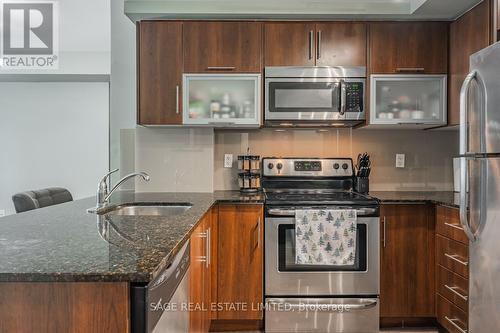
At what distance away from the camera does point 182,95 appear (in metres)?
2.86

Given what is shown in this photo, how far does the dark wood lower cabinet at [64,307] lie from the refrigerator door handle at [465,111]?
1.85 m

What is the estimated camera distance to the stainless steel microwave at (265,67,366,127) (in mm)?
2844

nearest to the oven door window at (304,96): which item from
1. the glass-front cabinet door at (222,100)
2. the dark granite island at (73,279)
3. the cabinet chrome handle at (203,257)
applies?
the glass-front cabinet door at (222,100)

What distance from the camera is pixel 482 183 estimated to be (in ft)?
6.23

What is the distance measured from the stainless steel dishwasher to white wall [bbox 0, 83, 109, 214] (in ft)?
14.9

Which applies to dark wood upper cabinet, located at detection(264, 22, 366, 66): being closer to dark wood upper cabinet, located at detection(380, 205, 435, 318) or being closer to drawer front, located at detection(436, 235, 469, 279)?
dark wood upper cabinet, located at detection(380, 205, 435, 318)

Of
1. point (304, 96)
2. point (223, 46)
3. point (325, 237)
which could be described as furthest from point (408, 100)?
point (223, 46)

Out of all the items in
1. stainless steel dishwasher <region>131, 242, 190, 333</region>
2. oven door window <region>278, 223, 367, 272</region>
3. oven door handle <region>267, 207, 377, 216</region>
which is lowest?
oven door window <region>278, 223, 367, 272</region>

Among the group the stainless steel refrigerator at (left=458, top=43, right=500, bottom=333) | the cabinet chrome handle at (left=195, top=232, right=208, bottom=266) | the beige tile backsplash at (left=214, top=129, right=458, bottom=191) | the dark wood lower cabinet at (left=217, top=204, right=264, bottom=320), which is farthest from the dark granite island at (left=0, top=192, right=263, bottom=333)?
the beige tile backsplash at (left=214, top=129, right=458, bottom=191)

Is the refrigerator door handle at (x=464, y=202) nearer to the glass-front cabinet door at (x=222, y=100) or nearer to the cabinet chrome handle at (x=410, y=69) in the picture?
the cabinet chrome handle at (x=410, y=69)

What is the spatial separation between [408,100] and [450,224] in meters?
1.00

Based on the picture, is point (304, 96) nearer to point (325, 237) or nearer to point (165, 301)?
point (325, 237)

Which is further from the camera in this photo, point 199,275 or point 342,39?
point 342,39

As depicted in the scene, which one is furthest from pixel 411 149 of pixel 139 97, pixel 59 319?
pixel 59 319
